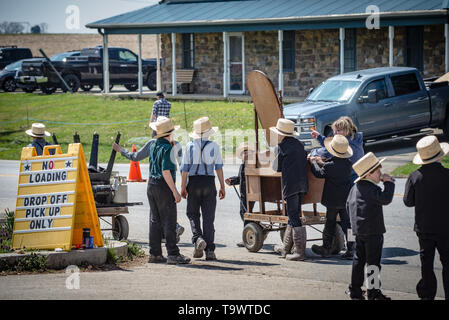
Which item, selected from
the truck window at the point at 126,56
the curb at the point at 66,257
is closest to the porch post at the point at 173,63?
the truck window at the point at 126,56

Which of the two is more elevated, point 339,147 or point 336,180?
point 339,147

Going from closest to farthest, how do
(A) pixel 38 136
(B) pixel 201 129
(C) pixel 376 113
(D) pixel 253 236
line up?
(B) pixel 201 129, (D) pixel 253 236, (A) pixel 38 136, (C) pixel 376 113

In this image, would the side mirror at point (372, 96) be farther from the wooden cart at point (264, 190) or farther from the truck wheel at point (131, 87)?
the truck wheel at point (131, 87)

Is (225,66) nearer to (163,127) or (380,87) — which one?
(380,87)

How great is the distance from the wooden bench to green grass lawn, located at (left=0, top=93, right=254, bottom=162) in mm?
2489

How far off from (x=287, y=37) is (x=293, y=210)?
942 inches

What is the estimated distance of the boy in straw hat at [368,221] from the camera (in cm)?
789

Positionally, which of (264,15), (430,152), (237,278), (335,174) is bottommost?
(237,278)

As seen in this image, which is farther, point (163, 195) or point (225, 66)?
point (225, 66)

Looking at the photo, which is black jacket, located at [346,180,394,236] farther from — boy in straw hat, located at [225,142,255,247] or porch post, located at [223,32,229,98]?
porch post, located at [223,32,229,98]

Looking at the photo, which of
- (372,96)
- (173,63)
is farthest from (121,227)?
(173,63)

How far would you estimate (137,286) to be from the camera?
820 centimetres

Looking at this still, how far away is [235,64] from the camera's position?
34.8 meters

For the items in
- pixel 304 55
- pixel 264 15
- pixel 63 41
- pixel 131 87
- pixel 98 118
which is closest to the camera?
pixel 98 118
